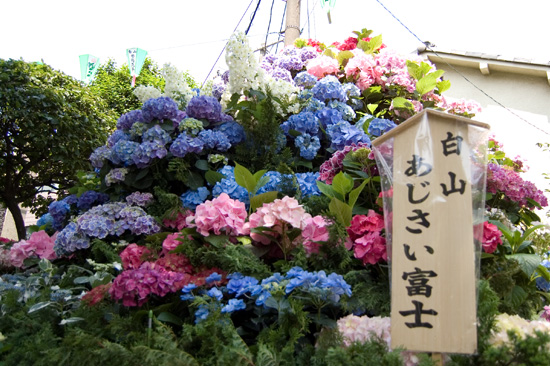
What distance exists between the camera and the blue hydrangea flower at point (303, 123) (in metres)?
2.67

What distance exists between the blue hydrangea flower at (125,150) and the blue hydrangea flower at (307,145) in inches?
34.9

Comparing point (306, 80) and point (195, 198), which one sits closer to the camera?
point (195, 198)

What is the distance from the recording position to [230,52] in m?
2.89

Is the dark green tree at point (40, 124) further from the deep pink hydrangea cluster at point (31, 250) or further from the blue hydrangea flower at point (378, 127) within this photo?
the blue hydrangea flower at point (378, 127)

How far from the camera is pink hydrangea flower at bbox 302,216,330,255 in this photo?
1.80 m

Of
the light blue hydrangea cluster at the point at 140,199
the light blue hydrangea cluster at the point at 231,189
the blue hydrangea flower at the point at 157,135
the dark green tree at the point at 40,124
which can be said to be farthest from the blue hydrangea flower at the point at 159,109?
the dark green tree at the point at 40,124

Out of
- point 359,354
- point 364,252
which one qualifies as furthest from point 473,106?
point 359,354

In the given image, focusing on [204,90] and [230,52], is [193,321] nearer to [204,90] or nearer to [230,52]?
[230,52]

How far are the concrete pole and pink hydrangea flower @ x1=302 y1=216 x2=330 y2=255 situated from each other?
378cm

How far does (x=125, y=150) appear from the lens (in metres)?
2.51

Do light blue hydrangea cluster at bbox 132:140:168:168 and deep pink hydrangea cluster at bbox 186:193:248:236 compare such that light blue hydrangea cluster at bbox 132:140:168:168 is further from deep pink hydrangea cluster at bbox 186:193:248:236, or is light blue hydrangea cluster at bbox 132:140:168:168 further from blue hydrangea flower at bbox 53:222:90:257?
deep pink hydrangea cluster at bbox 186:193:248:236

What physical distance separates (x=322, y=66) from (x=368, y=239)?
1.95 metres

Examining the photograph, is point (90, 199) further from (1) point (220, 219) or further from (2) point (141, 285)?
(2) point (141, 285)

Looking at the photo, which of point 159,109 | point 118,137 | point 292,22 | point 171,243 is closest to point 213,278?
point 171,243
